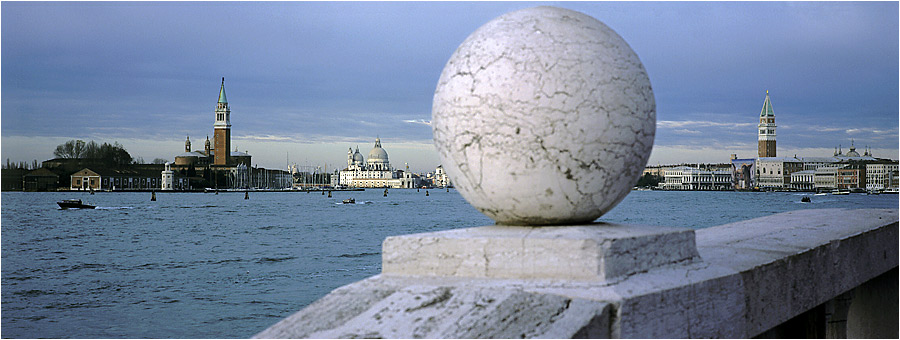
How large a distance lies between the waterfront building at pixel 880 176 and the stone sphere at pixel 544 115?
5981 inches

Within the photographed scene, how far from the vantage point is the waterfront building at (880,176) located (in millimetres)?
138125

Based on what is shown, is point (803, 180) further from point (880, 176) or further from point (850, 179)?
point (880, 176)

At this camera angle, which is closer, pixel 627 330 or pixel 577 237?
pixel 627 330

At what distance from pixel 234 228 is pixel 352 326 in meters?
49.5

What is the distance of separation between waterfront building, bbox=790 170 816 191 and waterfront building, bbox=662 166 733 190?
20.7 m

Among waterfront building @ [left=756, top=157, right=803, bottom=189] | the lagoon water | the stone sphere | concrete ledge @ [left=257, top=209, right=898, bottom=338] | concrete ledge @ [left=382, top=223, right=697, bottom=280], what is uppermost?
waterfront building @ [left=756, top=157, right=803, bottom=189]

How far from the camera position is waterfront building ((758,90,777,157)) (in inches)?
7195

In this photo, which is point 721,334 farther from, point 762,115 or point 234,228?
point 762,115

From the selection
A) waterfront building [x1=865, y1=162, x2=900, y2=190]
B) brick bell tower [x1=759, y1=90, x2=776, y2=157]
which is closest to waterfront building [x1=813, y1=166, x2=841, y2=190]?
waterfront building [x1=865, y1=162, x2=900, y2=190]

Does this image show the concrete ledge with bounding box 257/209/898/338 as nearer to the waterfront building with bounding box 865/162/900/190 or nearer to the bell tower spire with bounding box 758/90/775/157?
the waterfront building with bounding box 865/162/900/190

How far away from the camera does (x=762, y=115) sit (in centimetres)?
18488

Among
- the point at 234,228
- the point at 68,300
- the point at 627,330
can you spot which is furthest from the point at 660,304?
the point at 234,228

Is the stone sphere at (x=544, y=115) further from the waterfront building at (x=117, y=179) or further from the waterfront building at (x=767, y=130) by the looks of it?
the waterfront building at (x=767, y=130)

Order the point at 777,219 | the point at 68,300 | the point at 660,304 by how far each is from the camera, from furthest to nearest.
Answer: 1. the point at 68,300
2. the point at 777,219
3. the point at 660,304
